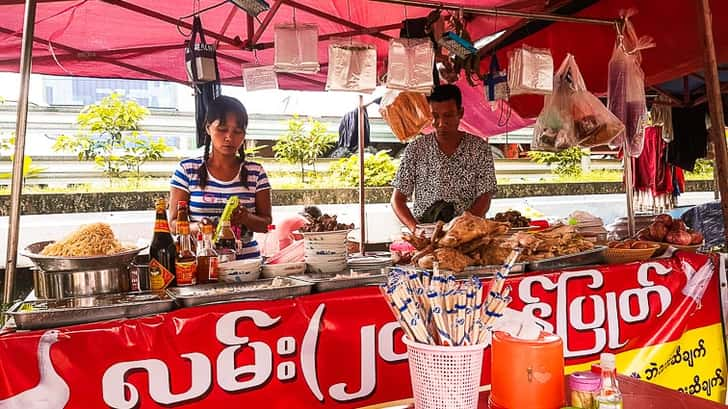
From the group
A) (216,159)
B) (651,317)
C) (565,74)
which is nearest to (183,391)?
(216,159)

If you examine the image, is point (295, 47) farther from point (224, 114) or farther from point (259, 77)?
point (224, 114)

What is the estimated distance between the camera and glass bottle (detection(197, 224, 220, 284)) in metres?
→ 1.86

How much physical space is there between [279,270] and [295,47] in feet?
3.39

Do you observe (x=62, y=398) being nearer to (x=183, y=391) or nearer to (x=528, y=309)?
(x=183, y=391)

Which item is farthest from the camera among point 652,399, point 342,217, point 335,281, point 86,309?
point 342,217

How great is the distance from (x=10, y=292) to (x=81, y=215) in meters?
5.99

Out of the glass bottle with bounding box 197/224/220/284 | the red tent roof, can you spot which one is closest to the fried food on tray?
the glass bottle with bounding box 197/224/220/284

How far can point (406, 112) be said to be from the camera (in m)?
4.09

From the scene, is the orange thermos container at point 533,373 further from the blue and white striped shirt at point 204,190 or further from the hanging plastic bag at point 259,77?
the hanging plastic bag at point 259,77

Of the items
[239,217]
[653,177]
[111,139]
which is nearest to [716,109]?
[239,217]

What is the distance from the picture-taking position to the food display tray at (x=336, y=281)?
5.98 feet

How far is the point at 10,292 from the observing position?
169 centimetres

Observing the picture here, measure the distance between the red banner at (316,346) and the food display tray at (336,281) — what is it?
0.16 ft

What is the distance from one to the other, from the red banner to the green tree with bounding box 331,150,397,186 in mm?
6519
